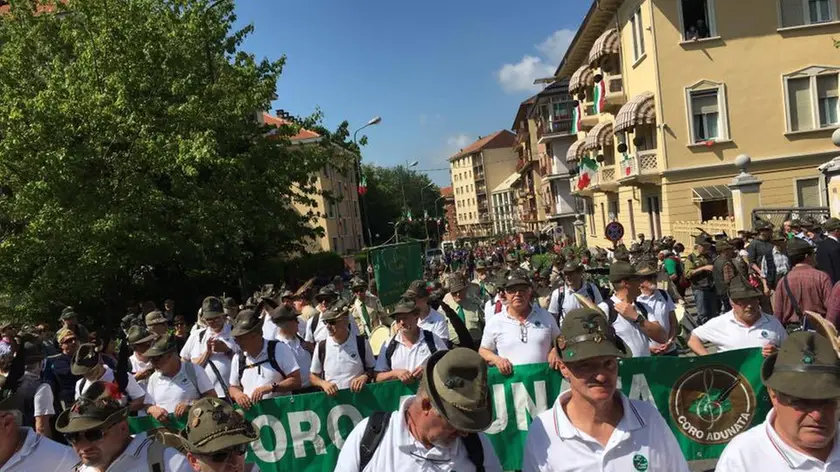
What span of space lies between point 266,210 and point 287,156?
2.49 m

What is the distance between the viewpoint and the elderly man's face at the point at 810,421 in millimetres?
2365

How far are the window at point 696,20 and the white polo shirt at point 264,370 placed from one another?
23670 mm

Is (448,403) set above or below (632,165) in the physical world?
below

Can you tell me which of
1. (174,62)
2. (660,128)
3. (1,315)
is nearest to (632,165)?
(660,128)

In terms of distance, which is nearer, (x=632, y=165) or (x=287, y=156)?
(x=287, y=156)

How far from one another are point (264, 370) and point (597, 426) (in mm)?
3526

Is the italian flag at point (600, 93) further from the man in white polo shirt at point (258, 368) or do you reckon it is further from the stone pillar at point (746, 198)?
the man in white polo shirt at point (258, 368)

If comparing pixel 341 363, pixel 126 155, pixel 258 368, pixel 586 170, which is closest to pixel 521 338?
pixel 341 363

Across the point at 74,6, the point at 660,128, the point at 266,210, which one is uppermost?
the point at 74,6

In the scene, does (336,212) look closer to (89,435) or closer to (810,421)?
(89,435)

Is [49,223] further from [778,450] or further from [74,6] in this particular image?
[778,450]

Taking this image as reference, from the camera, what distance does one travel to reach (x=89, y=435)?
3365 mm

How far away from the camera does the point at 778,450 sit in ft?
8.04

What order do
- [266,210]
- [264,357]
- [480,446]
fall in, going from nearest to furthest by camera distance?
[480,446] → [264,357] → [266,210]
